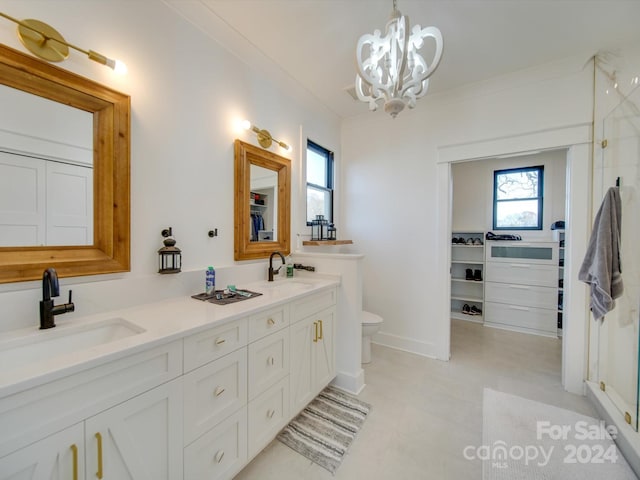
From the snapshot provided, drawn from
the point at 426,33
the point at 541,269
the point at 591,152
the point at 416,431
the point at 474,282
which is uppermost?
the point at 426,33

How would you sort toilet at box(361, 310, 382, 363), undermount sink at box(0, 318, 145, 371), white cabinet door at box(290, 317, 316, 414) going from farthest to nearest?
toilet at box(361, 310, 382, 363)
white cabinet door at box(290, 317, 316, 414)
undermount sink at box(0, 318, 145, 371)

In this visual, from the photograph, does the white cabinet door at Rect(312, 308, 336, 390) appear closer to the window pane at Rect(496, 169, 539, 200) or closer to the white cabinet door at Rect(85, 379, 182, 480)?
the white cabinet door at Rect(85, 379, 182, 480)

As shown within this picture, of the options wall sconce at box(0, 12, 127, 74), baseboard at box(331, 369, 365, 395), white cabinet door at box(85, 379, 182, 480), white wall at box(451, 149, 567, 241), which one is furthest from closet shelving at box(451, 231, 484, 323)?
wall sconce at box(0, 12, 127, 74)

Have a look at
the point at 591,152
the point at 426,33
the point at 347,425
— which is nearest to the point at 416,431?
the point at 347,425

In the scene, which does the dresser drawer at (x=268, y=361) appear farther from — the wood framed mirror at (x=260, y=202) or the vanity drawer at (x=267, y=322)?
the wood framed mirror at (x=260, y=202)

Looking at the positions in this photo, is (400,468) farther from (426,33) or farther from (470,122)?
(470,122)

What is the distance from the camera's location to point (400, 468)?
1489 mm

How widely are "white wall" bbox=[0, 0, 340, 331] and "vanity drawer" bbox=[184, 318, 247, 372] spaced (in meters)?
0.63

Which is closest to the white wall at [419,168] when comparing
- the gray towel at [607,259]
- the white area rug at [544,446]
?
the gray towel at [607,259]

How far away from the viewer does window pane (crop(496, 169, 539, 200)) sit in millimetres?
3846

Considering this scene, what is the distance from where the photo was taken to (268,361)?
60.1 inches

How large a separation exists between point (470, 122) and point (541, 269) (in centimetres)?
233

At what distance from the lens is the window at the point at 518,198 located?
3.82 meters

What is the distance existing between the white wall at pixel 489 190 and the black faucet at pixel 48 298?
4.06 meters
